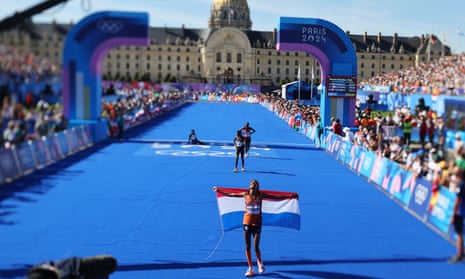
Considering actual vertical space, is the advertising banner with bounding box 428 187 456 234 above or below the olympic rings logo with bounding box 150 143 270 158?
above

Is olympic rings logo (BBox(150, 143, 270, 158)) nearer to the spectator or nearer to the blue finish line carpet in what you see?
the blue finish line carpet

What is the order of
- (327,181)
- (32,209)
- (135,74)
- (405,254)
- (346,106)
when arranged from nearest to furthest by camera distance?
1. (135,74)
2. (32,209)
3. (405,254)
4. (327,181)
5. (346,106)


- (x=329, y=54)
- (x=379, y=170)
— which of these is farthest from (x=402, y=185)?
(x=329, y=54)

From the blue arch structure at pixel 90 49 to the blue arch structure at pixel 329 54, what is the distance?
46.6 feet

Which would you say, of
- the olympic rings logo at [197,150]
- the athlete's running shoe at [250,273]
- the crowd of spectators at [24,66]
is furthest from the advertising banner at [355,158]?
the crowd of spectators at [24,66]

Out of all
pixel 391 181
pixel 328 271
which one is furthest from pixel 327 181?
pixel 328 271

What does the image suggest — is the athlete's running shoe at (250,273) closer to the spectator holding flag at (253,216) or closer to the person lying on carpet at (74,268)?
the spectator holding flag at (253,216)

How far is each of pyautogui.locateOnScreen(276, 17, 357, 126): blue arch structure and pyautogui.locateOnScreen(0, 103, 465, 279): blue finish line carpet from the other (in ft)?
18.0

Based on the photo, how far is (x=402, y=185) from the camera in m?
14.1

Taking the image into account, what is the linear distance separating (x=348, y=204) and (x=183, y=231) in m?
4.93

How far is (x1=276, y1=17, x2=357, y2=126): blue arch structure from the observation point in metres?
20.3

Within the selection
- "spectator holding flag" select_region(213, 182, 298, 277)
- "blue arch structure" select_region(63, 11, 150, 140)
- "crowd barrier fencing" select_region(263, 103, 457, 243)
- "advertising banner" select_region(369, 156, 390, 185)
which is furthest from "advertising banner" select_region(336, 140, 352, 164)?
"blue arch structure" select_region(63, 11, 150, 140)

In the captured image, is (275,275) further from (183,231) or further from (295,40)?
(295,40)

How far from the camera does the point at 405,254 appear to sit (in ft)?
29.1
